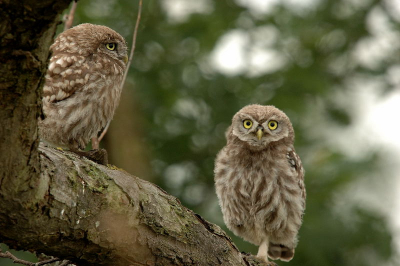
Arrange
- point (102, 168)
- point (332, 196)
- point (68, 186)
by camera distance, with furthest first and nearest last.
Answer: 1. point (332, 196)
2. point (102, 168)
3. point (68, 186)

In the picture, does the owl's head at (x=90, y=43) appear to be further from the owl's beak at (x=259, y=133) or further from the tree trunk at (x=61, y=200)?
the tree trunk at (x=61, y=200)

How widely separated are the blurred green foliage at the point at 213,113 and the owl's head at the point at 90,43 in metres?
2.02

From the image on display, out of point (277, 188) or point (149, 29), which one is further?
point (149, 29)

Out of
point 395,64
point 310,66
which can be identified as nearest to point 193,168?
point 310,66

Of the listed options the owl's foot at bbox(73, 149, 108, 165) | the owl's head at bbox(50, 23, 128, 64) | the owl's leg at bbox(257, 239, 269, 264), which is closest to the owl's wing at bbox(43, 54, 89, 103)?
the owl's head at bbox(50, 23, 128, 64)

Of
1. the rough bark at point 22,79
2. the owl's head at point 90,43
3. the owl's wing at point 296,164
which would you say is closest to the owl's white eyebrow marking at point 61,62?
the owl's head at point 90,43

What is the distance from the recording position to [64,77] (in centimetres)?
470

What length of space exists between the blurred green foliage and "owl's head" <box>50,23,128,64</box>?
202 centimetres

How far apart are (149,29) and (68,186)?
19.1ft

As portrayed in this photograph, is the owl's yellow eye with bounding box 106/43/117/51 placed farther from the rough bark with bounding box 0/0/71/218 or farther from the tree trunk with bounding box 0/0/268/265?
the rough bark with bounding box 0/0/71/218

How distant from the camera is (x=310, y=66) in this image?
875 cm

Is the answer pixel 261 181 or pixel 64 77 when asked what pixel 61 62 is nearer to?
pixel 64 77

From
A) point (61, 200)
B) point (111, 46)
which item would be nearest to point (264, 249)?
point (111, 46)

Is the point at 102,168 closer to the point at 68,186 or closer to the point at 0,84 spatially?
the point at 68,186
